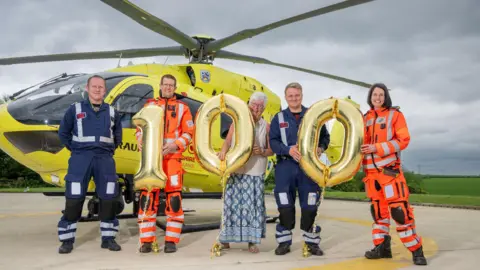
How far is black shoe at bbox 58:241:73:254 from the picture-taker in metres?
4.10

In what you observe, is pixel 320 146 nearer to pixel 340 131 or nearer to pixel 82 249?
pixel 82 249

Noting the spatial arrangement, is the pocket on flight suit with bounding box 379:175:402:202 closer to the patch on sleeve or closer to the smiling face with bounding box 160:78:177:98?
the smiling face with bounding box 160:78:177:98

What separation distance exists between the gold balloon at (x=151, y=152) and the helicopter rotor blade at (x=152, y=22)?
1716mm

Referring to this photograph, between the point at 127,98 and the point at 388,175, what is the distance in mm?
3331

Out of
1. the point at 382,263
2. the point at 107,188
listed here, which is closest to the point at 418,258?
the point at 382,263

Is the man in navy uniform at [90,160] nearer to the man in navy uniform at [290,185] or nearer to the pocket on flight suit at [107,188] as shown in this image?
the pocket on flight suit at [107,188]

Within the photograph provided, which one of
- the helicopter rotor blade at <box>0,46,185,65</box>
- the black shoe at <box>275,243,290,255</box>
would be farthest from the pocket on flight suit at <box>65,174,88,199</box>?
the helicopter rotor blade at <box>0,46,185,65</box>

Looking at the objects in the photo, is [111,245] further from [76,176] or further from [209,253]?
[209,253]

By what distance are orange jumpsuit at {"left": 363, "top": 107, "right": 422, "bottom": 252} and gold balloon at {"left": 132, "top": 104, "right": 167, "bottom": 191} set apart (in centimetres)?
208

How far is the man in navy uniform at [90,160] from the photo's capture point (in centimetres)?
421

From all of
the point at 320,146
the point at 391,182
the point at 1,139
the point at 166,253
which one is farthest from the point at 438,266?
the point at 1,139

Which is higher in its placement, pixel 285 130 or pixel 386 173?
pixel 285 130

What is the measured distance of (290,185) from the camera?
164 inches

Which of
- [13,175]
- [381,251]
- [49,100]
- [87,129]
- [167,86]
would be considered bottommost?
[13,175]
